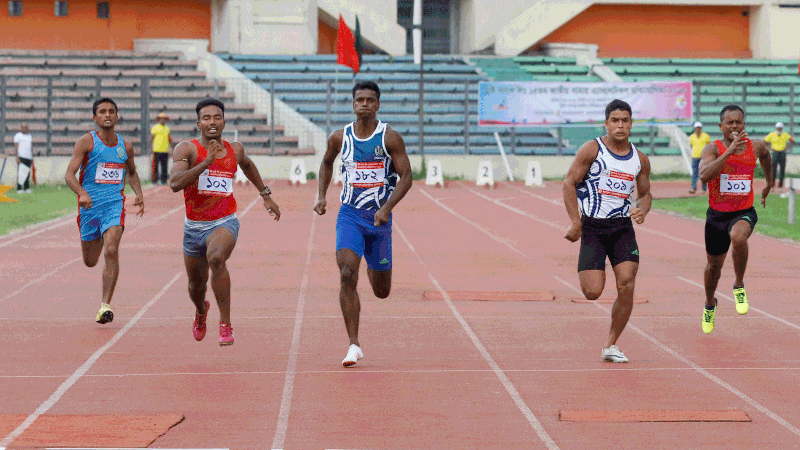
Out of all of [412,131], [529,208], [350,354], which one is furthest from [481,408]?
[412,131]

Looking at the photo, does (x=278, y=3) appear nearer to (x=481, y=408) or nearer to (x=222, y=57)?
(x=222, y=57)

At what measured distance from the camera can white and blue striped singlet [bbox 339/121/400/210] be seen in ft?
27.2

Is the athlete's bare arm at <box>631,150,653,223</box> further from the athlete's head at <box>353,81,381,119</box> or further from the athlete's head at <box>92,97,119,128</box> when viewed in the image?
the athlete's head at <box>92,97,119,128</box>

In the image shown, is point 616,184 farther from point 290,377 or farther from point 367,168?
point 290,377

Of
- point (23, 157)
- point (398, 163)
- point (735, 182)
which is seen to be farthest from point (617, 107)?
point (23, 157)

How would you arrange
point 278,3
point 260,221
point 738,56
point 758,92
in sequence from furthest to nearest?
point 738,56, point 278,3, point 758,92, point 260,221

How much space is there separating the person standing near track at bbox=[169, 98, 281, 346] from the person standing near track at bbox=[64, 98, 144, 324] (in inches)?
62.7

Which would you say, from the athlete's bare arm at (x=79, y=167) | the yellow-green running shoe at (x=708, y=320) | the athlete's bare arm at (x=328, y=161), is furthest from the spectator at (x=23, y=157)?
the yellow-green running shoe at (x=708, y=320)

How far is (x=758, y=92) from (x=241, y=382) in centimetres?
3500

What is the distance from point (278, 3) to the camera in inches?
1704

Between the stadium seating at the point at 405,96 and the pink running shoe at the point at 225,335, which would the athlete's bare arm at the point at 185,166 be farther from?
the stadium seating at the point at 405,96

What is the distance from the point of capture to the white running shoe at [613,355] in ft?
27.2

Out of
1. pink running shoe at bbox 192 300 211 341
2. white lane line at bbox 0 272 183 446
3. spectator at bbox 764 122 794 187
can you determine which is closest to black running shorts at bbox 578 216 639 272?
pink running shoe at bbox 192 300 211 341

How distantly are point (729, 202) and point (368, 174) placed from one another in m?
3.28
